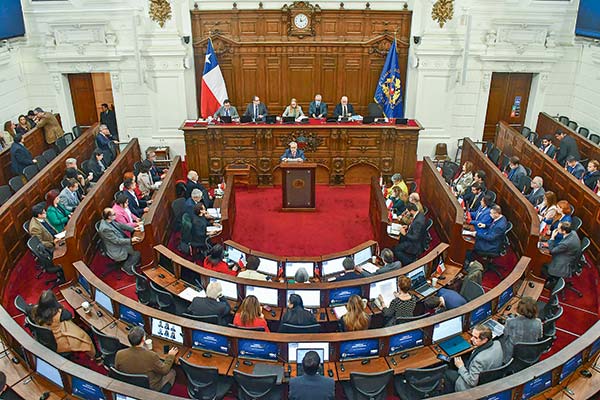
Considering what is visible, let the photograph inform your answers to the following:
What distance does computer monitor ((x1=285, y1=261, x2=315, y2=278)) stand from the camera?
22.8 feet

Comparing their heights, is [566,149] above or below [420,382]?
above

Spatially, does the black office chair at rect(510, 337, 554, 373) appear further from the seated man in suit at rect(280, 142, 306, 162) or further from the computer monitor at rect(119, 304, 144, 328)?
the seated man in suit at rect(280, 142, 306, 162)

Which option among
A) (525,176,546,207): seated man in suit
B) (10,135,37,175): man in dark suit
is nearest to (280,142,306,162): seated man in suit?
(525,176,546,207): seated man in suit

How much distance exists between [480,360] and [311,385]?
174 cm

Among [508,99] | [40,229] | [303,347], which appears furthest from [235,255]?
[508,99]

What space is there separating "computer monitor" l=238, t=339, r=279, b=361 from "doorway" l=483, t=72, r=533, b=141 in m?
10.7

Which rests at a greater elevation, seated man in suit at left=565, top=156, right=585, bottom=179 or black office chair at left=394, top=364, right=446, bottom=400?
seated man in suit at left=565, top=156, right=585, bottom=179

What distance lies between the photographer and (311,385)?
4.61 metres

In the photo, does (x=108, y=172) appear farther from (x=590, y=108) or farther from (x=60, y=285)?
(x=590, y=108)

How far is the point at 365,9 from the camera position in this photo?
12.5 meters

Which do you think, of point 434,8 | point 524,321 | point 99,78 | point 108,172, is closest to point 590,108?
point 434,8

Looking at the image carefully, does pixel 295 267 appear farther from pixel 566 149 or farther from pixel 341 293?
pixel 566 149

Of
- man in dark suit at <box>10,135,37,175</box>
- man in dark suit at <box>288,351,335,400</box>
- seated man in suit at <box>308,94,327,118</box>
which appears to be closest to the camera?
man in dark suit at <box>288,351,335,400</box>

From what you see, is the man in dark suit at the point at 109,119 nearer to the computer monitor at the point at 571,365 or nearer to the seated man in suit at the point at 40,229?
the seated man in suit at the point at 40,229
